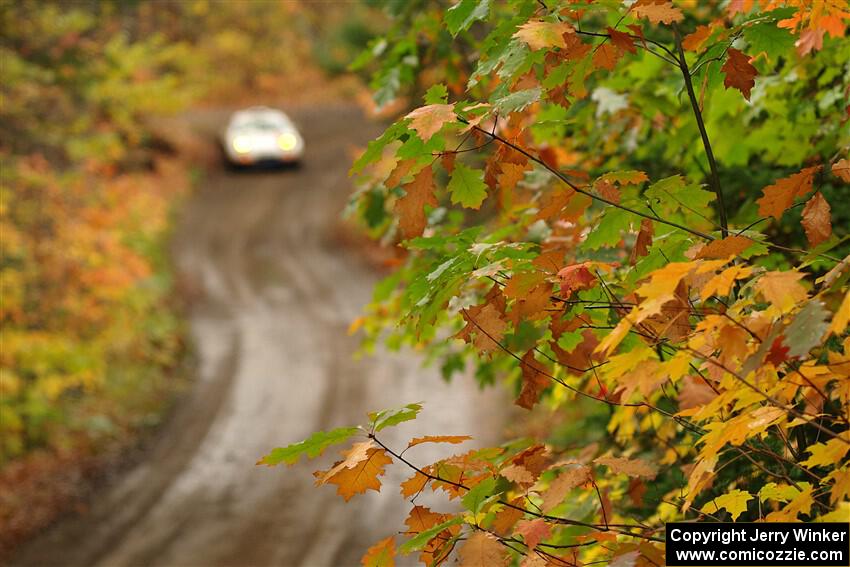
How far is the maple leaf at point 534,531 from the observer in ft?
7.57

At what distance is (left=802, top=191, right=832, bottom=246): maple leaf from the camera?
256 centimetres

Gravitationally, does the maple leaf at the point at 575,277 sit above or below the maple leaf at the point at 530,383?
above

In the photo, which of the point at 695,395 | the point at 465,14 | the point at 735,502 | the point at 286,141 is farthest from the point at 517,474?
the point at 286,141

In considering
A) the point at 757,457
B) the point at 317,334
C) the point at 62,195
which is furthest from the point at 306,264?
the point at 757,457

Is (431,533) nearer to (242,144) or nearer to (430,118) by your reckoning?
(430,118)

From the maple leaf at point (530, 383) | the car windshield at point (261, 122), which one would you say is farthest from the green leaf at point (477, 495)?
the car windshield at point (261, 122)

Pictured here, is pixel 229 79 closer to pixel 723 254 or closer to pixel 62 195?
pixel 62 195

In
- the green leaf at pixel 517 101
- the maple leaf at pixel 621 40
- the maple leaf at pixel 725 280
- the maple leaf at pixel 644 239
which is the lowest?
the maple leaf at pixel 725 280

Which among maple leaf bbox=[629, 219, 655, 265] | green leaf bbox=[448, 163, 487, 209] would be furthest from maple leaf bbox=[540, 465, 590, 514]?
green leaf bbox=[448, 163, 487, 209]

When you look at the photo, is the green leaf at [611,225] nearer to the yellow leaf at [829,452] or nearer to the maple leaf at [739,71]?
the maple leaf at [739,71]

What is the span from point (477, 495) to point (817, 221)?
50.3 inches

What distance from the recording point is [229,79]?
37.4 m

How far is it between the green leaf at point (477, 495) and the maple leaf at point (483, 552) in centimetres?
9

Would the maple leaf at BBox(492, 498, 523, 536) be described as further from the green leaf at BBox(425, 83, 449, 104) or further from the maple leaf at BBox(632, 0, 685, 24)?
the maple leaf at BBox(632, 0, 685, 24)
